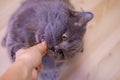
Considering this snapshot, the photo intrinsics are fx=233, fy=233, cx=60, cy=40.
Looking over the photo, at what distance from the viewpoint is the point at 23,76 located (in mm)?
606

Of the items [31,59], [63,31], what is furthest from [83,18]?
[31,59]

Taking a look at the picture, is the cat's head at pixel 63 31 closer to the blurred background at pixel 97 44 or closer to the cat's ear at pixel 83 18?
the cat's ear at pixel 83 18

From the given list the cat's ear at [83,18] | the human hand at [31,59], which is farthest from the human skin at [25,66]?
the cat's ear at [83,18]

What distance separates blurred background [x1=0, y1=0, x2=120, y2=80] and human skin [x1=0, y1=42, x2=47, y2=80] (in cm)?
50

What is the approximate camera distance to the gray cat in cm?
82

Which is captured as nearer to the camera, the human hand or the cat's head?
the human hand

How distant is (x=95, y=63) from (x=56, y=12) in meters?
0.44

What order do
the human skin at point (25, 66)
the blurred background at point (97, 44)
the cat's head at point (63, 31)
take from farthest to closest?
the blurred background at point (97, 44) → the cat's head at point (63, 31) → the human skin at point (25, 66)

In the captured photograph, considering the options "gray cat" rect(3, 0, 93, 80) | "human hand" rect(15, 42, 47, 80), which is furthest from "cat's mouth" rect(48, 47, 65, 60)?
"human hand" rect(15, 42, 47, 80)

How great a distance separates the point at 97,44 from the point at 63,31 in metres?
0.44

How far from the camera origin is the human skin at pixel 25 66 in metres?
0.59

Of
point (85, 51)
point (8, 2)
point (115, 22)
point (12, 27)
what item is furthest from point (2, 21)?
point (115, 22)

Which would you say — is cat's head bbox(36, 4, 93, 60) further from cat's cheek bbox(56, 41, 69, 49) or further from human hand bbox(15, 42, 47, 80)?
human hand bbox(15, 42, 47, 80)

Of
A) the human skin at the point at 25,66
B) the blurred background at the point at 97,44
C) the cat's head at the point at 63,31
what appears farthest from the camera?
the blurred background at the point at 97,44
